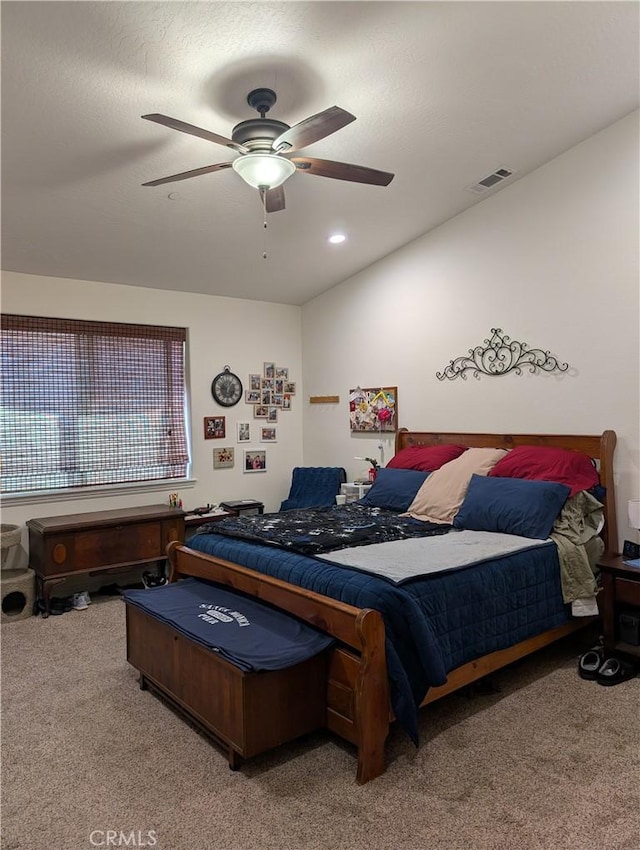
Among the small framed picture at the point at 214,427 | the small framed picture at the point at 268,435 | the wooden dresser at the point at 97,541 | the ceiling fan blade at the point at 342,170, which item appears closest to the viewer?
the ceiling fan blade at the point at 342,170

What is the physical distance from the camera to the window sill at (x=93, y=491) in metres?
4.36

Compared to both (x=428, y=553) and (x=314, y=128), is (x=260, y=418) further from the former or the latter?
(x=314, y=128)

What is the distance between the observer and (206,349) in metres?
5.40

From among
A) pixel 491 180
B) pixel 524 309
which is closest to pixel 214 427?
pixel 524 309

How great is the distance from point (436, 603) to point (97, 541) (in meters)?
2.85

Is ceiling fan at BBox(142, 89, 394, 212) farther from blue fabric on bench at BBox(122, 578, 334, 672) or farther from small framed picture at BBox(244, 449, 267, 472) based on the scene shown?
small framed picture at BBox(244, 449, 267, 472)

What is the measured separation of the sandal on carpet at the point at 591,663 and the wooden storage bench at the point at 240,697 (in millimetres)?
1535

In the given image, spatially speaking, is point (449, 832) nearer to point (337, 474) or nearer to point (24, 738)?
point (24, 738)

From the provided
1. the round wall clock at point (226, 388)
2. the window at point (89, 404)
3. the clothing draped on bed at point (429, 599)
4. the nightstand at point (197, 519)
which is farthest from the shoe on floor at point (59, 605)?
the round wall clock at point (226, 388)

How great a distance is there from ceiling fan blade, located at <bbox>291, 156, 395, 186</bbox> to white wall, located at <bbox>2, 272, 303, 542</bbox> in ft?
8.80

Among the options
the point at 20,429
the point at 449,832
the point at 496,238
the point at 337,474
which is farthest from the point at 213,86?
the point at 337,474

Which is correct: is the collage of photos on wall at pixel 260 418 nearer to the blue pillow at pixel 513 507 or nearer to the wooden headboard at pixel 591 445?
the wooden headboard at pixel 591 445

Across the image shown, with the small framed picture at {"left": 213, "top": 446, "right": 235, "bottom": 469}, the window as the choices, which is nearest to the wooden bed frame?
the window

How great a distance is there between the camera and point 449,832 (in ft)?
6.22
